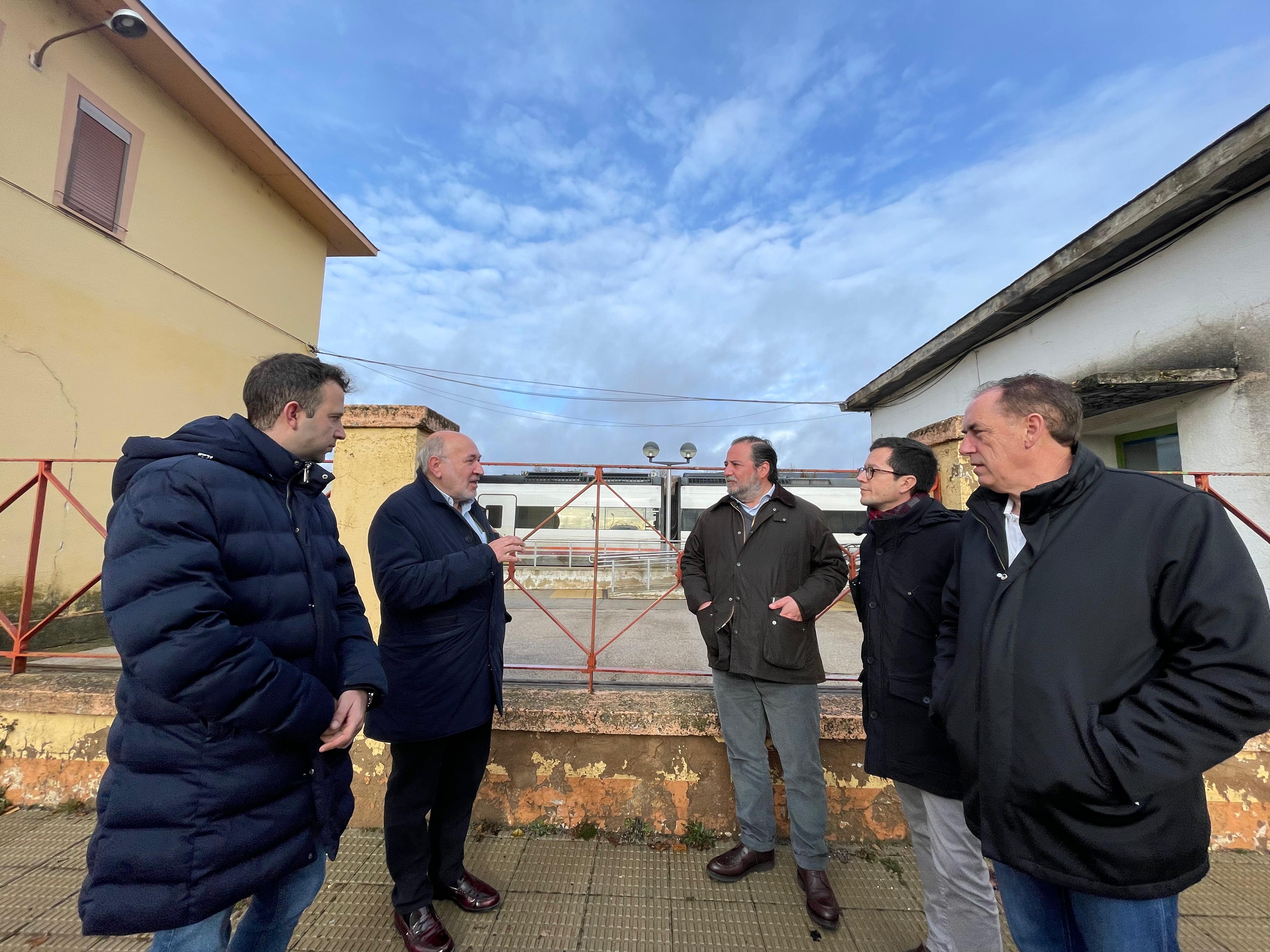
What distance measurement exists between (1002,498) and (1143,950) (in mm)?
1051

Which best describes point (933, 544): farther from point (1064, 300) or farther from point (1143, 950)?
point (1064, 300)

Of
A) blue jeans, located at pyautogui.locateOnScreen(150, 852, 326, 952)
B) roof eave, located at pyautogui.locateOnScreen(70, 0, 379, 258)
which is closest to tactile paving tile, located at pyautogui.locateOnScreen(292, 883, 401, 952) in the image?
blue jeans, located at pyautogui.locateOnScreen(150, 852, 326, 952)

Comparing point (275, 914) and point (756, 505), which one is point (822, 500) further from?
point (275, 914)

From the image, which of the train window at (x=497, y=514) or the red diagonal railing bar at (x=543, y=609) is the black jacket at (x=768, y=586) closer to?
the red diagonal railing bar at (x=543, y=609)

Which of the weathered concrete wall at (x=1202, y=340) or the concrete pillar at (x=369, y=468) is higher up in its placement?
the weathered concrete wall at (x=1202, y=340)

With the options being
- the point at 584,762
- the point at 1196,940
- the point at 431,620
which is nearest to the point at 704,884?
the point at 584,762

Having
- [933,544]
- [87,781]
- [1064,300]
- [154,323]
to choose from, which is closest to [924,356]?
[1064,300]

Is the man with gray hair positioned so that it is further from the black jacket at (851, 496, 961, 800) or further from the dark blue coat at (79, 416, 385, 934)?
the black jacket at (851, 496, 961, 800)

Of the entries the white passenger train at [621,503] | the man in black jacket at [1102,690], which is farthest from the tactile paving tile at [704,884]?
the white passenger train at [621,503]

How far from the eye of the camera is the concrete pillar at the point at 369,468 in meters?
2.95

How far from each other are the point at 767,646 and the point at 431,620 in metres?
1.39

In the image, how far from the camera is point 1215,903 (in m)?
2.38

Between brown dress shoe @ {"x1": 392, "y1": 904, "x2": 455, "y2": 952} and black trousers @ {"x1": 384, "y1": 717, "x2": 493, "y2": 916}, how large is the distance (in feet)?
0.09

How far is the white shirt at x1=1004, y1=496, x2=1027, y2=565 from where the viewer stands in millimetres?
1476
